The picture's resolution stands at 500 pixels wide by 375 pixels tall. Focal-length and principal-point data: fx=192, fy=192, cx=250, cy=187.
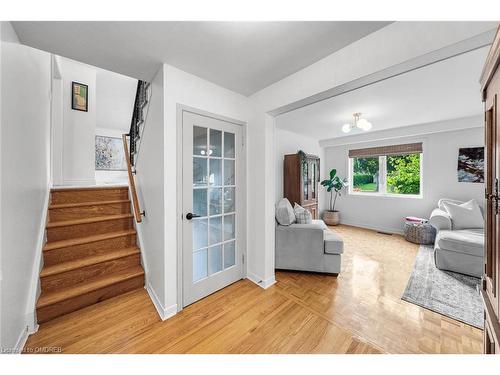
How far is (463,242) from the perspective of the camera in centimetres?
245

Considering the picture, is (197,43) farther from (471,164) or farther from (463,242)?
(471,164)

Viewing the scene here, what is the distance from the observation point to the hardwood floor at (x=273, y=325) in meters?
1.42

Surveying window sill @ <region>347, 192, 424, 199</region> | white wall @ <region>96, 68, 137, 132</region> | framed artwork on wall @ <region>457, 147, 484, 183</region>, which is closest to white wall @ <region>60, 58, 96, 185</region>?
white wall @ <region>96, 68, 137, 132</region>

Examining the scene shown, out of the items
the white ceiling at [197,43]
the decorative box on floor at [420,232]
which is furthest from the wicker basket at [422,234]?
the white ceiling at [197,43]

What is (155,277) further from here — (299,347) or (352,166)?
(352,166)

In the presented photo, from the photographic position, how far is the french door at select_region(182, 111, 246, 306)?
6.25 ft

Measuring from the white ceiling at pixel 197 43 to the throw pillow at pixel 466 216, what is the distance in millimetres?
3440

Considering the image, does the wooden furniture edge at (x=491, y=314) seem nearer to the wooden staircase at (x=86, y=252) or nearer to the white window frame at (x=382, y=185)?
the wooden staircase at (x=86, y=252)

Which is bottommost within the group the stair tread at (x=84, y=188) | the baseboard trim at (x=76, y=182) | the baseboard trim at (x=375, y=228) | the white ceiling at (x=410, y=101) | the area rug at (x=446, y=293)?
the area rug at (x=446, y=293)

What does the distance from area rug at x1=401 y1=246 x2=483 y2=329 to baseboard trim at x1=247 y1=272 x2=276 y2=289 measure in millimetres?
1370

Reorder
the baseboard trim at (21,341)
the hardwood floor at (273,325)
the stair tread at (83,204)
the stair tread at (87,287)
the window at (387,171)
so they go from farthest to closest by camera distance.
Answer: the window at (387,171)
the stair tread at (83,204)
the stair tread at (87,287)
the hardwood floor at (273,325)
the baseboard trim at (21,341)

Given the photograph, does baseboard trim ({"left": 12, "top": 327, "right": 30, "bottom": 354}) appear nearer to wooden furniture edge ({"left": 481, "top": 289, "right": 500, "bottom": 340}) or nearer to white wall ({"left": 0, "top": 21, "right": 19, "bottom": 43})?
white wall ({"left": 0, "top": 21, "right": 19, "bottom": 43})

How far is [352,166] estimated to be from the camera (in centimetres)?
518

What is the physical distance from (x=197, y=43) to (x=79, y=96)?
2.90m
